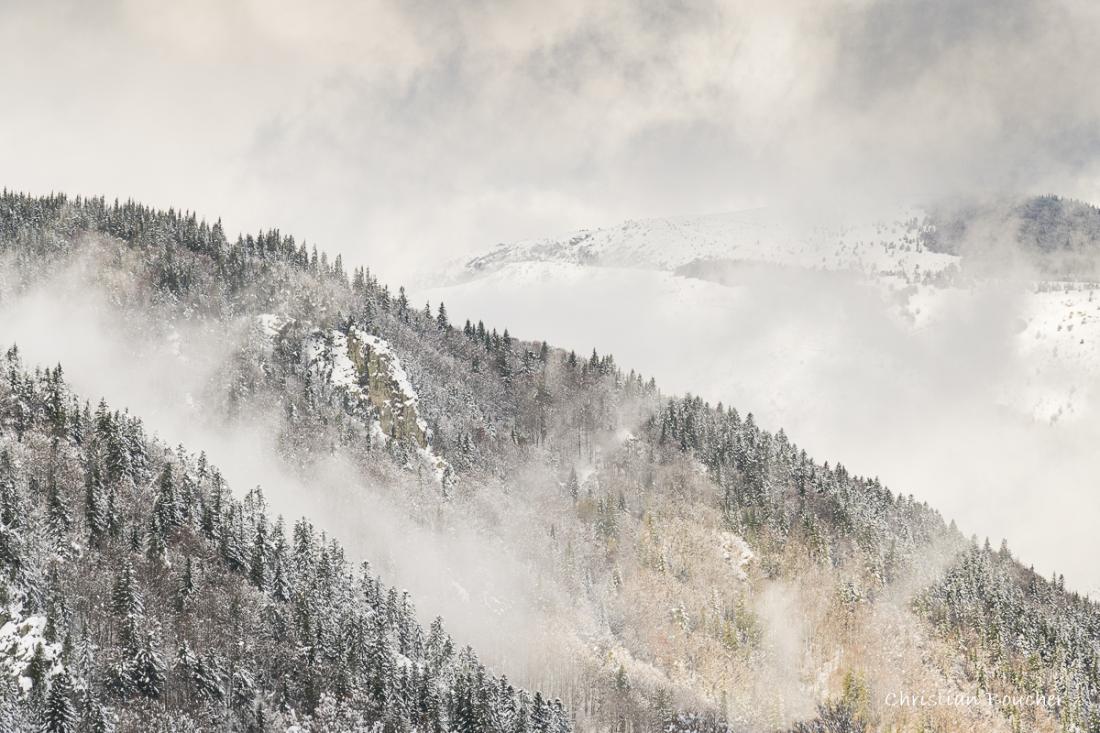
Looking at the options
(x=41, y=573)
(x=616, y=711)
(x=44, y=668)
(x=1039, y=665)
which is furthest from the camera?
(x=1039, y=665)

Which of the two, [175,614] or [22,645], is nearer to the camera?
[22,645]

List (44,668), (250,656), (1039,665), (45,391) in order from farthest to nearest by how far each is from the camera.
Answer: (1039,665) < (45,391) < (250,656) < (44,668)

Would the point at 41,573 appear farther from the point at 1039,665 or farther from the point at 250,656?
the point at 1039,665

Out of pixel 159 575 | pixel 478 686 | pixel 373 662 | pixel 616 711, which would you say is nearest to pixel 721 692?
pixel 616 711

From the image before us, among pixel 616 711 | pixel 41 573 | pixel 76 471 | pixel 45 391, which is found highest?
pixel 45 391

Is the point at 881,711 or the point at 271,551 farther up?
the point at 271,551

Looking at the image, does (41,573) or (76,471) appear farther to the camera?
(76,471)

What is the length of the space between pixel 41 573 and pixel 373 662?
49943 mm

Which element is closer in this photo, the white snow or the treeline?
the white snow

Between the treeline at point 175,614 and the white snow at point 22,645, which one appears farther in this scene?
the treeline at point 175,614

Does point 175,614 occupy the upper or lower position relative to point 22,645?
upper

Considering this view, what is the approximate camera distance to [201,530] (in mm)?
147250

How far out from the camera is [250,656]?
132 meters

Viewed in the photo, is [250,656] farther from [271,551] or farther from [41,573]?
[41,573]
